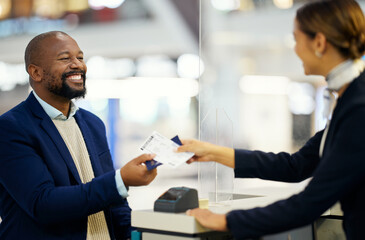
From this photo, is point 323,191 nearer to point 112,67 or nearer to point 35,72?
point 35,72

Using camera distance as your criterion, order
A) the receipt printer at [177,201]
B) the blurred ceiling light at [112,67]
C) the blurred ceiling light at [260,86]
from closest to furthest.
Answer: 1. the receipt printer at [177,201]
2. the blurred ceiling light at [260,86]
3. the blurred ceiling light at [112,67]

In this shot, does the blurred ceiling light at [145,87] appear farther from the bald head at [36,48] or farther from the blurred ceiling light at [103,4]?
the bald head at [36,48]

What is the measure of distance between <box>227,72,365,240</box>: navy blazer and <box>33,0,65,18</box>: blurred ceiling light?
1213 centimetres

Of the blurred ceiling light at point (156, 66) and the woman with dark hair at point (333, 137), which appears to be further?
the blurred ceiling light at point (156, 66)

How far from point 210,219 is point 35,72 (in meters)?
1.15

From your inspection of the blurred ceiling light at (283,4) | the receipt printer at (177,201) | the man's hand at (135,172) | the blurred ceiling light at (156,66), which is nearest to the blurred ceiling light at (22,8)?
the blurred ceiling light at (156,66)

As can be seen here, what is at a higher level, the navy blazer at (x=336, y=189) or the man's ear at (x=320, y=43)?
the man's ear at (x=320, y=43)

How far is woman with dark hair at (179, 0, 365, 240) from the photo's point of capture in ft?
5.45

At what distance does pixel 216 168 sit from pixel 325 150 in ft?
2.72

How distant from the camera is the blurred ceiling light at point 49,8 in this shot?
43.0 feet

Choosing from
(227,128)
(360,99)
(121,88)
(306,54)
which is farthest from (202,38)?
(121,88)

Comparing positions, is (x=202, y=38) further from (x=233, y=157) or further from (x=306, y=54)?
(x=306, y=54)

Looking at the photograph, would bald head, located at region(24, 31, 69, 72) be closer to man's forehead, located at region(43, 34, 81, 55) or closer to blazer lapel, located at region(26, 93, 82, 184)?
man's forehead, located at region(43, 34, 81, 55)

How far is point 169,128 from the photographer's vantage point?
12898mm
